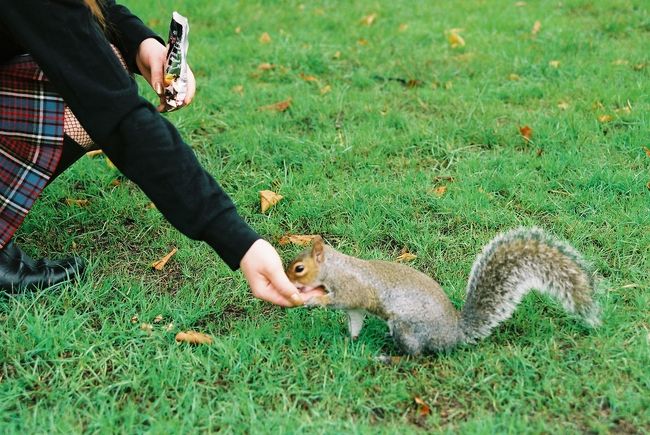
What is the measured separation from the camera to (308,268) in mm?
2014

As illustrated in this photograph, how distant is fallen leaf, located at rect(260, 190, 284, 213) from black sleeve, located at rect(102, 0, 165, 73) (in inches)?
27.0

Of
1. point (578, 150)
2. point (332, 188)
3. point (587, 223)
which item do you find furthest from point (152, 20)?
point (587, 223)

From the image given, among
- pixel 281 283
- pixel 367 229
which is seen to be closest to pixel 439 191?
pixel 367 229

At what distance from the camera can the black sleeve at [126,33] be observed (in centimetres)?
259

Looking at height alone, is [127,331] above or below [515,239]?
below

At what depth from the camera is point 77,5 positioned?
173 cm

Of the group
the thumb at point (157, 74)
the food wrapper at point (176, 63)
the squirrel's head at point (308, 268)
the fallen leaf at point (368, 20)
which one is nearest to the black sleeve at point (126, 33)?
the thumb at point (157, 74)

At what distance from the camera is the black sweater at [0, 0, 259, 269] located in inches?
67.1

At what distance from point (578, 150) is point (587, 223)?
0.62 metres

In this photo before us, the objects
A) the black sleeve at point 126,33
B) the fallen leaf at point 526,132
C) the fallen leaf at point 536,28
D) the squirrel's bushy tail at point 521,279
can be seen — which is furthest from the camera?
the fallen leaf at point 536,28

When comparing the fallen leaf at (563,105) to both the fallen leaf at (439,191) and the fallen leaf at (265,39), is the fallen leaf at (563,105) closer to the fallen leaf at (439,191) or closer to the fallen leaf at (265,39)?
the fallen leaf at (439,191)

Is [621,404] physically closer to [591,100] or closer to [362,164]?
[362,164]

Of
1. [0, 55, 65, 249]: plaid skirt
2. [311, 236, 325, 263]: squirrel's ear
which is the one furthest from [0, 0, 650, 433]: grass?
[0, 55, 65, 249]: plaid skirt

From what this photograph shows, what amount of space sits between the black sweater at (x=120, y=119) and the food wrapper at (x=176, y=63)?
0.53m
